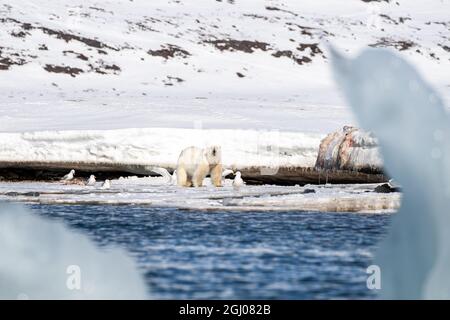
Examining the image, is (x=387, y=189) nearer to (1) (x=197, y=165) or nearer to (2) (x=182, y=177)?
(1) (x=197, y=165)

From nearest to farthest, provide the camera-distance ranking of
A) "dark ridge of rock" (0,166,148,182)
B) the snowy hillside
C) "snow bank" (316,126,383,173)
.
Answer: "snow bank" (316,126,383,173) < "dark ridge of rock" (0,166,148,182) < the snowy hillside

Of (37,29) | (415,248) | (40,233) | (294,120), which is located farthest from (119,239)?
(37,29)

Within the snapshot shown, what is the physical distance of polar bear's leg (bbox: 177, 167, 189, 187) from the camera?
37.7 meters

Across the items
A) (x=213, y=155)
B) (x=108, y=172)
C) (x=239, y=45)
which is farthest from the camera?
(x=239, y=45)

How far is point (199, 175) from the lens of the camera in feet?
123

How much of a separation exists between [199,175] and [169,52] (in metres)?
63.3

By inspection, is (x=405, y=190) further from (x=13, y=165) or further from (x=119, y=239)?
(x=13, y=165)

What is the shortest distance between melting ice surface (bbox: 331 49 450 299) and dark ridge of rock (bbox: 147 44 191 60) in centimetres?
8697

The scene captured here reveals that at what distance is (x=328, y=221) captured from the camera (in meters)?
23.1

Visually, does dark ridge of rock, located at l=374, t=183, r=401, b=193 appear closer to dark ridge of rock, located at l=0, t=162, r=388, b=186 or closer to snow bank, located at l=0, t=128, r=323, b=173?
dark ridge of rock, located at l=0, t=162, r=388, b=186

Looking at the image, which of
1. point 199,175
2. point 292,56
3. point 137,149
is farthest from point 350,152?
point 292,56

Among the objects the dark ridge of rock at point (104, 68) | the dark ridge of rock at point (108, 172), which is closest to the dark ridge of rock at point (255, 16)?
the dark ridge of rock at point (104, 68)

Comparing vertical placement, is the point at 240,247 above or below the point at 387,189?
below

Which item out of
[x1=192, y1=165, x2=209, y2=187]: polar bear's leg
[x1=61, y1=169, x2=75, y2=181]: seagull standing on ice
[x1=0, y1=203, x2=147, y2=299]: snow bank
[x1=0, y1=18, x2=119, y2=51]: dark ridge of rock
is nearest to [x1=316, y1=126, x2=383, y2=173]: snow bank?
[x1=192, y1=165, x2=209, y2=187]: polar bear's leg
